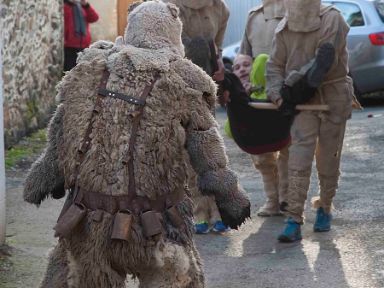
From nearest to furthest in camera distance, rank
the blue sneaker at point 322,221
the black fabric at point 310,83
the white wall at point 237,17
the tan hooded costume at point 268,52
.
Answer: the black fabric at point 310,83 → the blue sneaker at point 322,221 → the tan hooded costume at point 268,52 → the white wall at point 237,17

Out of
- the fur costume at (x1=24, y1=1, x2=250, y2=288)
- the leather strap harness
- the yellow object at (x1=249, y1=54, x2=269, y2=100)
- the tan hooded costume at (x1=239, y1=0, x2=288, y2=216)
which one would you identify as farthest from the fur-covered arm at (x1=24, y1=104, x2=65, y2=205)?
the tan hooded costume at (x1=239, y1=0, x2=288, y2=216)

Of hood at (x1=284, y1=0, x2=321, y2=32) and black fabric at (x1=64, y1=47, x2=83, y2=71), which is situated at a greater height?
hood at (x1=284, y1=0, x2=321, y2=32)

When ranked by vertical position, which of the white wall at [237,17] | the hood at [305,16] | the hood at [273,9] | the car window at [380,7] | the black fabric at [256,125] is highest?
the hood at [305,16]

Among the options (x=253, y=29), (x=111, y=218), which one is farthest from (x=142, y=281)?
(x=253, y=29)

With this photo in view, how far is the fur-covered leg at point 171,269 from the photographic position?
168 inches

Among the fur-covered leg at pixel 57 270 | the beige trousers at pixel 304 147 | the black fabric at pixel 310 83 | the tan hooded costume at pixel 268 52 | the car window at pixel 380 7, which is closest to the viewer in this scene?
the fur-covered leg at pixel 57 270

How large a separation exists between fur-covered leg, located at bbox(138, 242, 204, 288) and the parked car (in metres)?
9.83

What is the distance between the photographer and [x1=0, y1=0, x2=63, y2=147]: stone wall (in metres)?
10.8

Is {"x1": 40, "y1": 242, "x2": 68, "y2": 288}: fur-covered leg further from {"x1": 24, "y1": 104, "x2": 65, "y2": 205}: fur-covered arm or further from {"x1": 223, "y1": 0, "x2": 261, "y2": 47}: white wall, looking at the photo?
{"x1": 223, "y1": 0, "x2": 261, "y2": 47}: white wall

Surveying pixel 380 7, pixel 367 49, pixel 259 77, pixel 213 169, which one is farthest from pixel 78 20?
pixel 213 169

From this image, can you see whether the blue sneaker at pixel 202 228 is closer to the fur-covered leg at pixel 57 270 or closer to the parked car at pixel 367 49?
the fur-covered leg at pixel 57 270

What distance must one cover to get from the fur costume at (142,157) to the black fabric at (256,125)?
3119mm

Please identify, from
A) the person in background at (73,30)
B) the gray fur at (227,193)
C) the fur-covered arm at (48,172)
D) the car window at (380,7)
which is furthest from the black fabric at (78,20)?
the gray fur at (227,193)

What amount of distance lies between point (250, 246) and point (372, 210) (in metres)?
1.45
